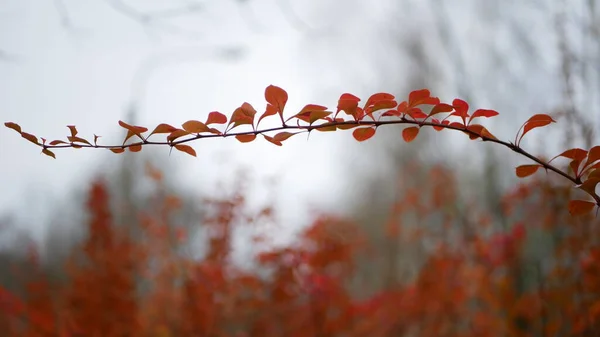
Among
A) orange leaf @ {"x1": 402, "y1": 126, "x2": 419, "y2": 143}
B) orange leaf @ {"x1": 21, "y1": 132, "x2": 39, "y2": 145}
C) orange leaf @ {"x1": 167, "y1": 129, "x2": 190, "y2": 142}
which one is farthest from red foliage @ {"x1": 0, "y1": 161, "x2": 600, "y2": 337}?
orange leaf @ {"x1": 21, "y1": 132, "x2": 39, "y2": 145}

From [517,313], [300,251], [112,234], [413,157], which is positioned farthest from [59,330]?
[413,157]

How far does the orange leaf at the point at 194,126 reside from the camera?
719 mm

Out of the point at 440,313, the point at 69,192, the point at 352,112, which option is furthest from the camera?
the point at 69,192

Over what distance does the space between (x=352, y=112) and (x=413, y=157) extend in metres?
5.10

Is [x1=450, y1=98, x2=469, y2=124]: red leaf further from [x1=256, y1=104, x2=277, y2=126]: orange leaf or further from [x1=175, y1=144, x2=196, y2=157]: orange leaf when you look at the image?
[x1=175, y1=144, x2=196, y2=157]: orange leaf

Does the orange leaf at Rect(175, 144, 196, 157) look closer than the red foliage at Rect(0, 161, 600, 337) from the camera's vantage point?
Yes

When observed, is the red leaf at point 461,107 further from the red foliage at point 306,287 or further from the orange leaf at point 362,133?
the red foliage at point 306,287

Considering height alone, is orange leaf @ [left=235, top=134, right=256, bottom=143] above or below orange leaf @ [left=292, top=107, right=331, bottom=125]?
below

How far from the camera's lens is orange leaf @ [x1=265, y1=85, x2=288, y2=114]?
0.73 metres

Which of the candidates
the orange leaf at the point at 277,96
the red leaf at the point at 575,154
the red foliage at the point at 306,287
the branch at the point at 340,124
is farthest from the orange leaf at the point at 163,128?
the red foliage at the point at 306,287

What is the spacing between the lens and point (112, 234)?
8.09 ft

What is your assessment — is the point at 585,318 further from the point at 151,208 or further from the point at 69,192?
the point at 69,192

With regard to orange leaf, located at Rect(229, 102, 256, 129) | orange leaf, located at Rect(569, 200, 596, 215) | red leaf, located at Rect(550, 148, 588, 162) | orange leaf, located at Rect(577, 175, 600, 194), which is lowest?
orange leaf, located at Rect(569, 200, 596, 215)

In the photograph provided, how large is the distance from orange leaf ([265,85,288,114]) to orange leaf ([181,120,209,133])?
91 mm
